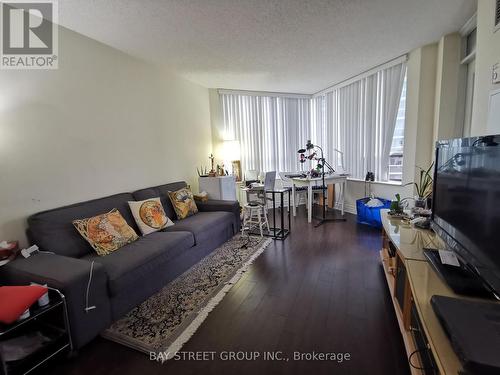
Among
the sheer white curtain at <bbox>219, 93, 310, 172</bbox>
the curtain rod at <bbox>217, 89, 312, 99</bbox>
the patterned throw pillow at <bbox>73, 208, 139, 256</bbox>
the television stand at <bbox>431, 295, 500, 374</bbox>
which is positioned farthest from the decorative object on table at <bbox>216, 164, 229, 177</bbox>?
the television stand at <bbox>431, 295, 500, 374</bbox>

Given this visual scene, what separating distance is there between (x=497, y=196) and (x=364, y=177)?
3.60 m

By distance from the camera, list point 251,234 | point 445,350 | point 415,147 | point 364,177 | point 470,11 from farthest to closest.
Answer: point 364,177 → point 251,234 → point 415,147 → point 470,11 → point 445,350

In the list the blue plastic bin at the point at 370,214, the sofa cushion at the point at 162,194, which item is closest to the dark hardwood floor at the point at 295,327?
the blue plastic bin at the point at 370,214

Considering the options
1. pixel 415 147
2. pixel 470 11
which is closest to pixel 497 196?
pixel 470 11

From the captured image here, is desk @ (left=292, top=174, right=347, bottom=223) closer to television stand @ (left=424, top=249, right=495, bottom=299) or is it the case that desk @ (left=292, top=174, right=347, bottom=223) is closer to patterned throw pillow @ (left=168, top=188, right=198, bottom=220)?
patterned throw pillow @ (left=168, top=188, right=198, bottom=220)

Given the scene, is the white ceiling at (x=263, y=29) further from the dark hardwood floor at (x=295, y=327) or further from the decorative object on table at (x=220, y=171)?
the dark hardwood floor at (x=295, y=327)

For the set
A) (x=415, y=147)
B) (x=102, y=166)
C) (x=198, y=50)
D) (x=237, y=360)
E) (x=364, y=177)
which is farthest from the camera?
(x=364, y=177)

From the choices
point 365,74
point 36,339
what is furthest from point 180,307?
point 365,74

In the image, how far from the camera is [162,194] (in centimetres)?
322

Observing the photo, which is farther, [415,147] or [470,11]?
[415,147]

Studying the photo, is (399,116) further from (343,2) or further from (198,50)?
(198,50)

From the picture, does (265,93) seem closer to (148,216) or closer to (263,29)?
(263,29)

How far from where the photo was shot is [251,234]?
144 inches

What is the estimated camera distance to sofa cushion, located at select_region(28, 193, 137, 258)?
197 centimetres
